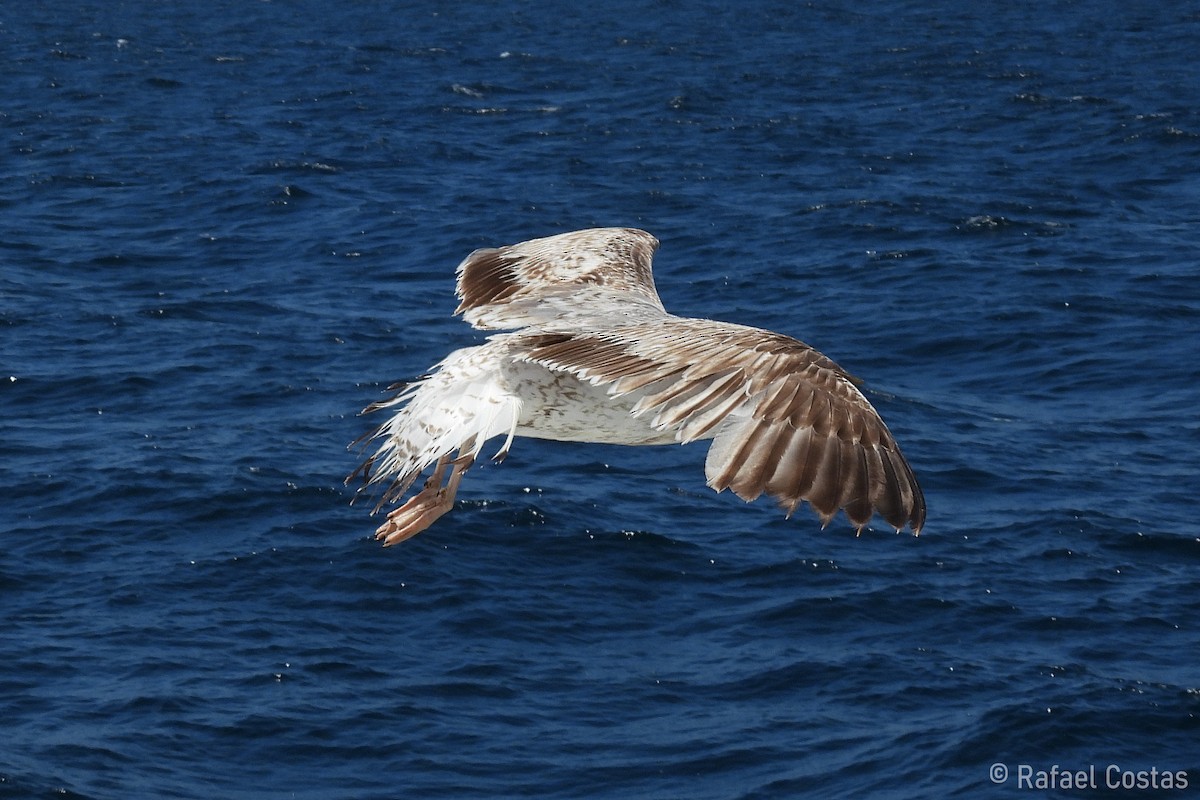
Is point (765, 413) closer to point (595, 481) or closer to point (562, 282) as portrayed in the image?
point (562, 282)

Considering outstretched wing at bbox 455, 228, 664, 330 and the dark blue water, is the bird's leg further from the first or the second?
the dark blue water

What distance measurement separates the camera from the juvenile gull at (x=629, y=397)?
666cm

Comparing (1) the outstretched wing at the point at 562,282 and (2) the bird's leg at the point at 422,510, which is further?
(1) the outstretched wing at the point at 562,282

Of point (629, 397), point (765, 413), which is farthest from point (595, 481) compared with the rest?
point (765, 413)

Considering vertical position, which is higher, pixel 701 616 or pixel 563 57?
pixel 563 57

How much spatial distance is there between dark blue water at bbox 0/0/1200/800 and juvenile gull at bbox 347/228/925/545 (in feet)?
17.0

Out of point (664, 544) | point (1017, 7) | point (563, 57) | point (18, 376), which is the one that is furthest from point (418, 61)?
point (664, 544)

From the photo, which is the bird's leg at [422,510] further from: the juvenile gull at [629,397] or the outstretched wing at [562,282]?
the outstretched wing at [562,282]

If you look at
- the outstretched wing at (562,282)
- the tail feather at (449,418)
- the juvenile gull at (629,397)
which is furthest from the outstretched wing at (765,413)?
the outstretched wing at (562,282)

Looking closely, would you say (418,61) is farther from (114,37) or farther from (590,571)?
(590,571)

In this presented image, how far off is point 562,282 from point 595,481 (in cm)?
817

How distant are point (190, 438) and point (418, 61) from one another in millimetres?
25484

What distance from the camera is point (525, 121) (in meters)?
35.8

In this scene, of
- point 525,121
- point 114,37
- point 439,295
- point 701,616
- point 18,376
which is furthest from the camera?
point 114,37
